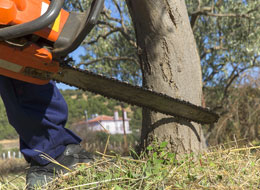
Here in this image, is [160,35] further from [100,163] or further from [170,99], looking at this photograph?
[100,163]

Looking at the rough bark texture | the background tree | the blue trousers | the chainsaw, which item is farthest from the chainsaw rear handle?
the background tree

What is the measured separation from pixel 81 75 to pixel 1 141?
31.1 metres

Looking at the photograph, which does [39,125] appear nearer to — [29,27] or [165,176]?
[29,27]

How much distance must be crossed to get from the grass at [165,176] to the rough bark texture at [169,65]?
0.36 metres

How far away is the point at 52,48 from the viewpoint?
1.48m

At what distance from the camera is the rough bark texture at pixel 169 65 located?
1862 mm

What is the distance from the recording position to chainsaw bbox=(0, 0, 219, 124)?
1309 mm

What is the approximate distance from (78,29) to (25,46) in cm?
28

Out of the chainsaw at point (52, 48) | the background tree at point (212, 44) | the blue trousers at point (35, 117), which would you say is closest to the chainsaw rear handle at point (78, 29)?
the chainsaw at point (52, 48)

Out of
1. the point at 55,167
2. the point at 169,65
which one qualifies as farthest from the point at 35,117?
the point at 169,65

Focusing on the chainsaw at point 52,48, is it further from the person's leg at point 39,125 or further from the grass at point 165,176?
the grass at point 165,176

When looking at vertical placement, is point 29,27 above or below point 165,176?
above

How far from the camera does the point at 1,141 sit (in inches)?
1164

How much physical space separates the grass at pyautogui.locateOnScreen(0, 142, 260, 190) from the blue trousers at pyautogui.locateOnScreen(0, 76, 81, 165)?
0.39m
